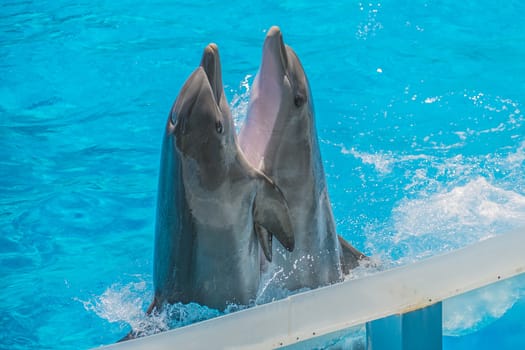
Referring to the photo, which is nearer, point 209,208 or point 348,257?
point 209,208

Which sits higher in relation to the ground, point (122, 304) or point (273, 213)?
point (273, 213)

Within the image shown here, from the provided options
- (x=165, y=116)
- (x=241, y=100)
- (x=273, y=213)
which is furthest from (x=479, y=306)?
(x=165, y=116)

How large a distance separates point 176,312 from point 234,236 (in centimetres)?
57

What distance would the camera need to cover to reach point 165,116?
8156 mm

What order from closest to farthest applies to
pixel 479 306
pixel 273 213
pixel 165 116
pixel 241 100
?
pixel 479 306 → pixel 273 213 → pixel 241 100 → pixel 165 116

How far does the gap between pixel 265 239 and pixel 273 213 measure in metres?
0.20

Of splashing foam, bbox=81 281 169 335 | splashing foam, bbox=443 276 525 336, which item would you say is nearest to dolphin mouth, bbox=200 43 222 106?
splashing foam, bbox=81 281 169 335

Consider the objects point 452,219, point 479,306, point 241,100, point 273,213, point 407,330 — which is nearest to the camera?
point 407,330

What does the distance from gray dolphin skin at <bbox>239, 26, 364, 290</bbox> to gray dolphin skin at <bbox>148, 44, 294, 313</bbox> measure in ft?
0.81

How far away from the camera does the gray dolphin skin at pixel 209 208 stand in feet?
12.7

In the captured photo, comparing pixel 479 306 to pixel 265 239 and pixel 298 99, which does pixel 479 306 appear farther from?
pixel 298 99

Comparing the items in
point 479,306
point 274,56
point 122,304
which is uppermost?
point 274,56

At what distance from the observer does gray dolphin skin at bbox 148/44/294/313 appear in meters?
3.88

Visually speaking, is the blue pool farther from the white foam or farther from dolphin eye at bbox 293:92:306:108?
Answer: dolphin eye at bbox 293:92:306:108
